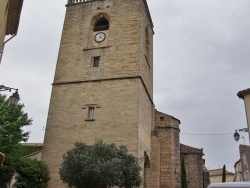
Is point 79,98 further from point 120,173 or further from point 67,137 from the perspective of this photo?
point 120,173

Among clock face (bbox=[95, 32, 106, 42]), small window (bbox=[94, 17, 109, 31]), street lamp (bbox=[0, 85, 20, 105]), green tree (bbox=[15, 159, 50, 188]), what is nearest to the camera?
street lamp (bbox=[0, 85, 20, 105])

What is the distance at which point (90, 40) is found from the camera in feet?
65.8

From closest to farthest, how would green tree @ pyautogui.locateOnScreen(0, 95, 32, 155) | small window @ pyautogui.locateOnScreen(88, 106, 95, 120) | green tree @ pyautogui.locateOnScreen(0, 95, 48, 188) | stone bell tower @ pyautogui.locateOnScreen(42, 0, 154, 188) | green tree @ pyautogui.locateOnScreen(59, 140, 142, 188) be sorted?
green tree @ pyautogui.locateOnScreen(59, 140, 142, 188) < green tree @ pyautogui.locateOnScreen(0, 95, 48, 188) < green tree @ pyautogui.locateOnScreen(0, 95, 32, 155) < stone bell tower @ pyautogui.locateOnScreen(42, 0, 154, 188) < small window @ pyautogui.locateOnScreen(88, 106, 95, 120)

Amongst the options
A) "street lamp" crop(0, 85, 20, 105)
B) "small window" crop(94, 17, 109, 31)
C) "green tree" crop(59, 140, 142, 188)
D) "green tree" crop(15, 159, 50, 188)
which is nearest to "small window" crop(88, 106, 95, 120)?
"green tree" crop(15, 159, 50, 188)

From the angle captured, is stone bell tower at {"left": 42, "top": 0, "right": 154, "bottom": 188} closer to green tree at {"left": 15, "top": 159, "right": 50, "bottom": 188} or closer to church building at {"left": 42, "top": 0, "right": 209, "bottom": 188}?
church building at {"left": 42, "top": 0, "right": 209, "bottom": 188}

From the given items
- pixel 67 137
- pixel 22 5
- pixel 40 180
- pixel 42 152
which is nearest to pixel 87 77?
pixel 67 137

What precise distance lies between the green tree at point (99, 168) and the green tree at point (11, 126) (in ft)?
15.1

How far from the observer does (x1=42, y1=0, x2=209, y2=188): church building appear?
1684 cm

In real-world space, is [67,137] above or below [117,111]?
below

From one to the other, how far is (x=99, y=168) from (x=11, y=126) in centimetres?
706

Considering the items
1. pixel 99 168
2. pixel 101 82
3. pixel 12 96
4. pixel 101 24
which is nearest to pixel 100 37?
pixel 101 24

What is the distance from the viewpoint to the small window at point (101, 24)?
2067 cm

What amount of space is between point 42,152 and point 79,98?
3.61 metres

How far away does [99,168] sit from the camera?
12.4 m
